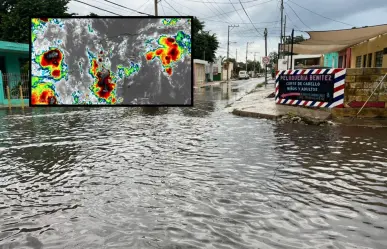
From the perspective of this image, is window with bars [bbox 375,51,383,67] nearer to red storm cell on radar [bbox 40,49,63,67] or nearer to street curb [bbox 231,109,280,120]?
street curb [bbox 231,109,280,120]

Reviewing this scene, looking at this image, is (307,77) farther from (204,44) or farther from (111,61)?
(204,44)

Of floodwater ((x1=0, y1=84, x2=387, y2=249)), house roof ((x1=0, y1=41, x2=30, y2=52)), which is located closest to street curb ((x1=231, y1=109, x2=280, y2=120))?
floodwater ((x1=0, y1=84, x2=387, y2=249))

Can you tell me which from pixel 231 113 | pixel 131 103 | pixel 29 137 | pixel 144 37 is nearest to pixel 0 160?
pixel 29 137

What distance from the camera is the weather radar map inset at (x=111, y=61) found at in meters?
4.57

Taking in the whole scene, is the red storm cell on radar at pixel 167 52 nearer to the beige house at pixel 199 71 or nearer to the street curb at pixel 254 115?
the street curb at pixel 254 115

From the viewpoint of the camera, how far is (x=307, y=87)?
13.2 meters

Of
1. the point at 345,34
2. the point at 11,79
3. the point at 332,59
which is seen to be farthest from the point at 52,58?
the point at 332,59

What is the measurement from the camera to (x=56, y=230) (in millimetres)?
3609

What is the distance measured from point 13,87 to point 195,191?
1942 cm

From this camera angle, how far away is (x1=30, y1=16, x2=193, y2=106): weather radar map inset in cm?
457

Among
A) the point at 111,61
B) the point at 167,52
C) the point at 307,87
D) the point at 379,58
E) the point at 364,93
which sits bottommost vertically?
the point at 364,93

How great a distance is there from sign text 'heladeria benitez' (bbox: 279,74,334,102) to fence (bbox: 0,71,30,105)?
14866 mm

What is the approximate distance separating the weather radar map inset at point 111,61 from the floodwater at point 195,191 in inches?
52.5

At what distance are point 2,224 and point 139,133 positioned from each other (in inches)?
A: 226
